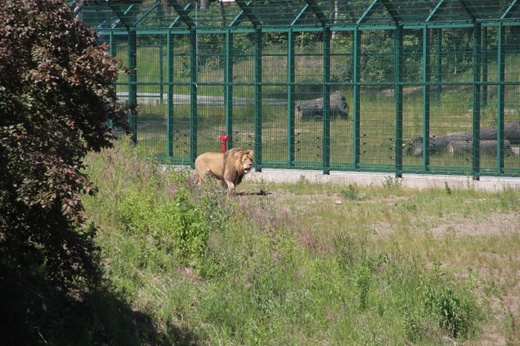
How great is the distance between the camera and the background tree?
376 inches

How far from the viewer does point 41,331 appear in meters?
12.3

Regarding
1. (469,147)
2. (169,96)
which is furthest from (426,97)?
(169,96)

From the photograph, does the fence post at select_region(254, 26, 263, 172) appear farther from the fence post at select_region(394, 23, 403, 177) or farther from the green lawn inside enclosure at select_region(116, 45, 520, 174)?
the fence post at select_region(394, 23, 403, 177)

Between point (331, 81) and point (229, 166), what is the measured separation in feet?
17.2

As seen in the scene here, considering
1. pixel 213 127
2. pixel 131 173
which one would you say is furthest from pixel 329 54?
pixel 131 173

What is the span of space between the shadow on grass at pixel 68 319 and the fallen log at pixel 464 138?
38.7 feet

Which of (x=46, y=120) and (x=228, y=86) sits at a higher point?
(x=228, y=86)

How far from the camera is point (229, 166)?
68.9 feet

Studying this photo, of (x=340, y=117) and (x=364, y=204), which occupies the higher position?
(x=340, y=117)

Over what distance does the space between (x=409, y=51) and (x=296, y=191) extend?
15.4ft

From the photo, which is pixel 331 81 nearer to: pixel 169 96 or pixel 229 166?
pixel 169 96

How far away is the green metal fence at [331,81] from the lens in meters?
23.5

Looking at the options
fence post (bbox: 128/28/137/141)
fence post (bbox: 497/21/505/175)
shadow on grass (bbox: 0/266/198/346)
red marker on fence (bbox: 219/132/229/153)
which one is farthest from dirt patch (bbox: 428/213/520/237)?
fence post (bbox: 128/28/137/141)

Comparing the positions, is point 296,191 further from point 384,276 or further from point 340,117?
point 384,276
